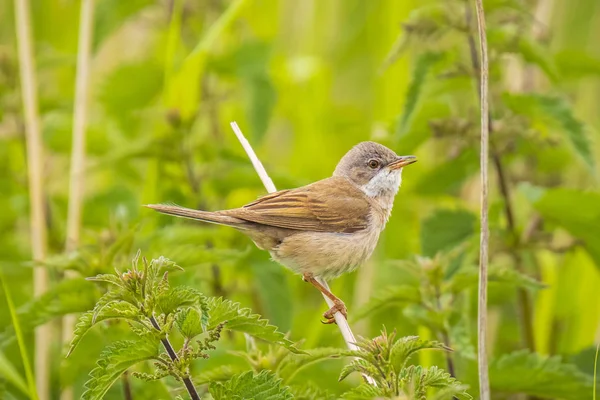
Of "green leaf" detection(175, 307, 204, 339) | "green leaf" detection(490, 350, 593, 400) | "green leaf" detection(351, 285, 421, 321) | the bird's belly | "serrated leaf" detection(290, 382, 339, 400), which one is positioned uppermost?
the bird's belly

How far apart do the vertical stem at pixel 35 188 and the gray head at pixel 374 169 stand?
1.43 m

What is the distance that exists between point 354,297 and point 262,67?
1.52m

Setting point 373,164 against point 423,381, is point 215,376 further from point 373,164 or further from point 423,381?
point 373,164

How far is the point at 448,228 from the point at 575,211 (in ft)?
1.88

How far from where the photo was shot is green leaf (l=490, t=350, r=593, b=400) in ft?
9.31

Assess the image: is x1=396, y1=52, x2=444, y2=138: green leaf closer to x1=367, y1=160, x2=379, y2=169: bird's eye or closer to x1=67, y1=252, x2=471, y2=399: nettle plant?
x1=367, y1=160, x2=379, y2=169: bird's eye

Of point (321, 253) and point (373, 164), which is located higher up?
point (373, 164)

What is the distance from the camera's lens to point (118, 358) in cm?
203

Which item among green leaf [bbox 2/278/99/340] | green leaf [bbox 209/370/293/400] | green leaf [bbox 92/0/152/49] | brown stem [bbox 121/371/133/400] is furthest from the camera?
green leaf [bbox 92/0/152/49]

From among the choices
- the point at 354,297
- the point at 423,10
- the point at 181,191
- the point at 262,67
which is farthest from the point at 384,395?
the point at 354,297

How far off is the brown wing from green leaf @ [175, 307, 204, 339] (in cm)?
→ 114

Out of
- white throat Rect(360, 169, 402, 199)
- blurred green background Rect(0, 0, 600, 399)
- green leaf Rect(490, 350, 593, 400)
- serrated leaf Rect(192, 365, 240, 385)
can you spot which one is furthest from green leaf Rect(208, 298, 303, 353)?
white throat Rect(360, 169, 402, 199)

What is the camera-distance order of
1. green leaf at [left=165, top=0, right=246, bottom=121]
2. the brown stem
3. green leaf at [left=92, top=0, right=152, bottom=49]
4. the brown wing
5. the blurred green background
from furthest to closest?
green leaf at [left=92, top=0, right=152, bottom=49]
green leaf at [left=165, top=0, right=246, bottom=121]
the brown wing
the blurred green background
the brown stem

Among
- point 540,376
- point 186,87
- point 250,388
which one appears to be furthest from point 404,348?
point 186,87
